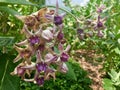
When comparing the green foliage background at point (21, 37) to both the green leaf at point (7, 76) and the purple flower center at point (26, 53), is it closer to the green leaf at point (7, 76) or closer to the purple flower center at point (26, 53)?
the green leaf at point (7, 76)

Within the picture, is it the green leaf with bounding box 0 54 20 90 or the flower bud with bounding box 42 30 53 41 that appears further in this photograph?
the green leaf with bounding box 0 54 20 90

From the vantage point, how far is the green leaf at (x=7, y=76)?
103 centimetres

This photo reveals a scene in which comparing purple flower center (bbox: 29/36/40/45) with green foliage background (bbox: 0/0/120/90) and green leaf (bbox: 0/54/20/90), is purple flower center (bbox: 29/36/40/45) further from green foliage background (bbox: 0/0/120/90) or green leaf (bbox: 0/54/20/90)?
green leaf (bbox: 0/54/20/90)

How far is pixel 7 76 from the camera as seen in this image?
1054 millimetres

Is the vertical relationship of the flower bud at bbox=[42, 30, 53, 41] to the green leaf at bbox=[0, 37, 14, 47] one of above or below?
above

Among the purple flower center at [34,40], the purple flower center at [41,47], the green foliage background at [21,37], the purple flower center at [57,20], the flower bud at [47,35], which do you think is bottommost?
the green foliage background at [21,37]

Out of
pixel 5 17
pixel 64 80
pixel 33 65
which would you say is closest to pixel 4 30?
pixel 5 17

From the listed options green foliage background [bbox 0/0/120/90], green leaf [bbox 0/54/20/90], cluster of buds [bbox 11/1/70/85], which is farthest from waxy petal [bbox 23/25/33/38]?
green leaf [bbox 0/54/20/90]

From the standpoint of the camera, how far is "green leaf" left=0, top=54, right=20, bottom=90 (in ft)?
3.38

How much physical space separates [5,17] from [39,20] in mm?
341

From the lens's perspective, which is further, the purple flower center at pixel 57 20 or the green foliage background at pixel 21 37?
the green foliage background at pixel 21 37

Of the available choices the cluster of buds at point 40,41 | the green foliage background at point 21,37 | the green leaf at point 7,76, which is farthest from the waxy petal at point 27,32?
the green leaf at point 7,76

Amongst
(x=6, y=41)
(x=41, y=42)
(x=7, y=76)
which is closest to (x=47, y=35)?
(x=41, y=42)

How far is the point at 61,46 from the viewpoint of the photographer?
85 cm
